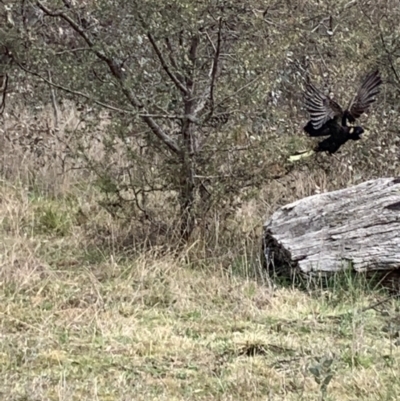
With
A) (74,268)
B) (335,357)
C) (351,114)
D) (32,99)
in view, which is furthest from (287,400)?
(32,99)

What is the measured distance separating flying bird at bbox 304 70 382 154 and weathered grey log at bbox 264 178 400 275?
72 cm

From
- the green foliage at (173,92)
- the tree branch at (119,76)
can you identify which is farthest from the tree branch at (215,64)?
the tree branch at (119,76)

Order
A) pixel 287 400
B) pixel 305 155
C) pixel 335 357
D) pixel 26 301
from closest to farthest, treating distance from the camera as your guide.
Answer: pixel 287 400, pixel 335 357, pixel 26 301, pixel 305 155

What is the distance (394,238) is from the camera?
17.5 feet

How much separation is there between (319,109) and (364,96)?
1.25 feet

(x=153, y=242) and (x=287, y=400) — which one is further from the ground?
(x=153, y=242)

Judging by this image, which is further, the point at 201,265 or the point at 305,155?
the point at 305,155

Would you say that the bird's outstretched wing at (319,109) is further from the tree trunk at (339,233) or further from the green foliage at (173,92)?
the tree trunk at (339,233)

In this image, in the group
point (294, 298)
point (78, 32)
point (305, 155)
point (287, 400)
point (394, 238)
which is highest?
point (78, 32)

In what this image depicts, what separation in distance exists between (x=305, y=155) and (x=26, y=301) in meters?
2.50

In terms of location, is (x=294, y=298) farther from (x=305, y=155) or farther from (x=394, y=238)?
(x=305, y=155)

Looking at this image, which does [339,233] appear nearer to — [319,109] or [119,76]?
[319,109]

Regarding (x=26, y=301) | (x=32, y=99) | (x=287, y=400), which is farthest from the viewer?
(x=32, y=99)

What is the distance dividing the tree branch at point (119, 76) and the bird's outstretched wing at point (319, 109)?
1.22 metres
